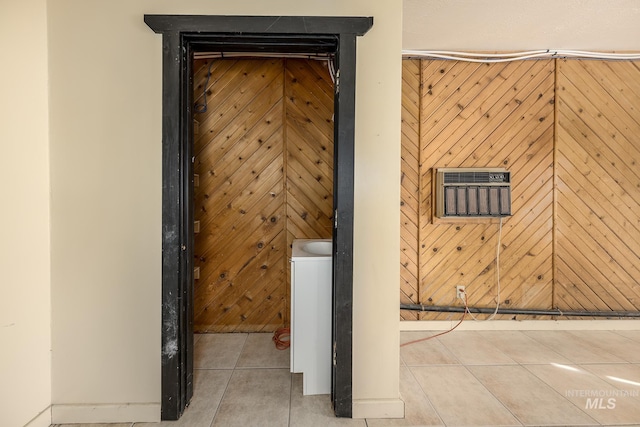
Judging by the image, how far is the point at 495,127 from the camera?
2855 millimetres

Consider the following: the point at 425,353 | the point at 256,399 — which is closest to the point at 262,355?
the point at 256,399

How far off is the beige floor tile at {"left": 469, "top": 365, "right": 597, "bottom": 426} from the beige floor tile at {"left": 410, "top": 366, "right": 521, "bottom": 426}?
7 centimetres

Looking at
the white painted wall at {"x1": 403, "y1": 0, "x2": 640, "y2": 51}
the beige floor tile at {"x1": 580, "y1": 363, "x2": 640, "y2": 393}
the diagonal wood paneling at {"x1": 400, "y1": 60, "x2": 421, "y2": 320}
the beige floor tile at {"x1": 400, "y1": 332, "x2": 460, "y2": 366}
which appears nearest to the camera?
the beige floor tile at {"x1": 580, "y1": 363, "x2": 640, "y2": 393}

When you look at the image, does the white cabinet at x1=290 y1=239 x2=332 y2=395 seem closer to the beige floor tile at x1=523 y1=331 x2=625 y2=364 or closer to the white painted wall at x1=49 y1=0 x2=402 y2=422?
the white painted wall at x1=49 y1=0 x2=402 y2=422

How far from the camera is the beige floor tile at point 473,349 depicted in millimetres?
2332

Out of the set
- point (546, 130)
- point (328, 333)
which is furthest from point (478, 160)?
point (328, 333)

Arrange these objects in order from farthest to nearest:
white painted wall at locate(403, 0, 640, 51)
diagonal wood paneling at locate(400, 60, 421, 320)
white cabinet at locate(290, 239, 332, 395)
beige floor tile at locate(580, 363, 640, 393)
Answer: diagonal wood paneling at locate(400, 60, 421, 320), white painted wall at locate(403, 0, 640, 51), beige floor tile at locate(580, 363, 640, 393), white cabinet at locate(290, 239, 332, 395)

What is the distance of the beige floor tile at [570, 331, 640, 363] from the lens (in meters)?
2.43

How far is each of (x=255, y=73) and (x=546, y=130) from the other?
9.14 ft

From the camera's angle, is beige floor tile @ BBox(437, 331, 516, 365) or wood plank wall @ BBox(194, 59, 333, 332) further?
wood plank wall @ BBox(194, 59, 333, 332)

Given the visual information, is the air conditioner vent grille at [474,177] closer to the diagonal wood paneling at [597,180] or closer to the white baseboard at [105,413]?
the diagonal wood paneling at [597,180]

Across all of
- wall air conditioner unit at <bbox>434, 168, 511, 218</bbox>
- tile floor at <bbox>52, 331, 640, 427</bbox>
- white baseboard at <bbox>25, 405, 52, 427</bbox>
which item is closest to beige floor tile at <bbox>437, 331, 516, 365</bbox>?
tile floor at <bbox>52, 331, 640, 427</bbox>

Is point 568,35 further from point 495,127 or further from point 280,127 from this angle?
point 280,127

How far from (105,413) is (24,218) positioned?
44.0 inches
